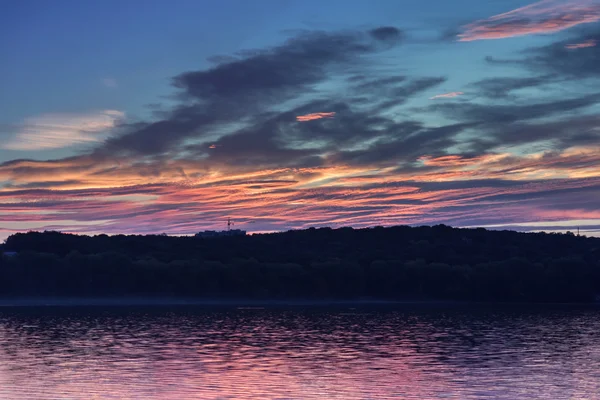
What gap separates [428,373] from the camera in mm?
58469

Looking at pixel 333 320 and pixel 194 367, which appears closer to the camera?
pixel 194 367

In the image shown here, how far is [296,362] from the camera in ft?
215

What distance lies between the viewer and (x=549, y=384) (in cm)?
5331

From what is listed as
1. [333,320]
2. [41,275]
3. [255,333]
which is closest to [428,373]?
[255,333]

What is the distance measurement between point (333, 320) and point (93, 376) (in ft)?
261

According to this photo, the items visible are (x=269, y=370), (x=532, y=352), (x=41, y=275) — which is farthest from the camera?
(x=41, y=275)

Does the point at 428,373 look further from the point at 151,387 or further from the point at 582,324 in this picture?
the point at 582,324

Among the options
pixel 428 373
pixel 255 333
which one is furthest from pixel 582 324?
pixel 428 373

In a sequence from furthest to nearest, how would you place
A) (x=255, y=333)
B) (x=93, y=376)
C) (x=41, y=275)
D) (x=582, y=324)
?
(x=41, y=275) < (x=582, y=324) < (x=255, y=333) < (x=93, y=376)

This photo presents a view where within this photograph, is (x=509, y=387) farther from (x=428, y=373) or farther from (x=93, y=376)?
(x=93, y=376)

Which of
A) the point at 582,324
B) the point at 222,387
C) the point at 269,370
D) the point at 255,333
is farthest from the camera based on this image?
the point at 582,324

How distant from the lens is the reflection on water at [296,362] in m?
49.2

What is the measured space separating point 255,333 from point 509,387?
172ft

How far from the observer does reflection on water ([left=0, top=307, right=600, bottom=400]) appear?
49219 millimetres
